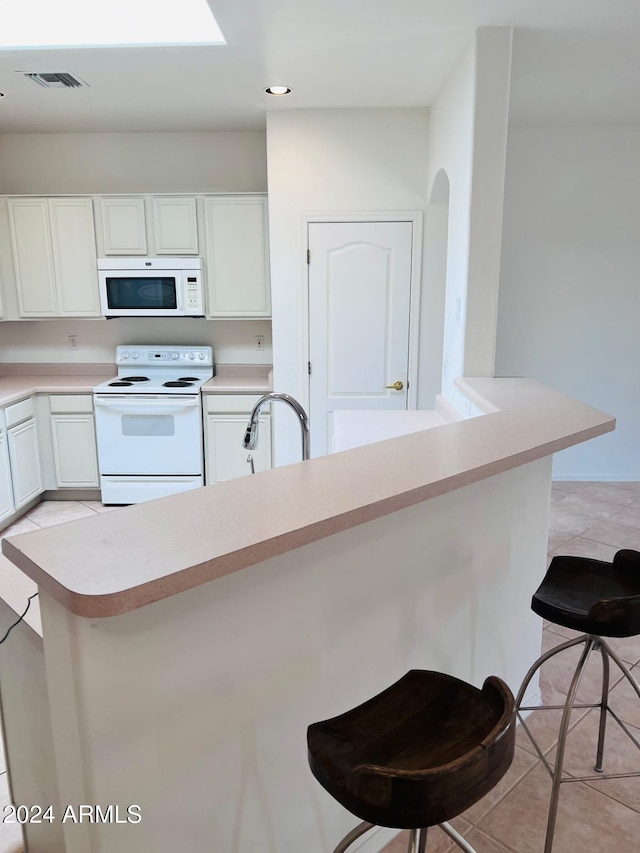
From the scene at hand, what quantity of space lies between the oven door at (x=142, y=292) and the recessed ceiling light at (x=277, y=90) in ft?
4.45

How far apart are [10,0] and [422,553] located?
9.84 ft

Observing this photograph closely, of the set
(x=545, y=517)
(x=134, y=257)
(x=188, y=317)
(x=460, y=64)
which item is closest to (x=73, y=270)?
(x=134, y=257)

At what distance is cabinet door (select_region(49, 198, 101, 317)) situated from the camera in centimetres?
441

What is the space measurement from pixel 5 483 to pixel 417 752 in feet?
12.0

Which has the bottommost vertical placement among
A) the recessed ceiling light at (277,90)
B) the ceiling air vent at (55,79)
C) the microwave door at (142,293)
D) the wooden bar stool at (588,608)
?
the wooden bar stool at (588,608)

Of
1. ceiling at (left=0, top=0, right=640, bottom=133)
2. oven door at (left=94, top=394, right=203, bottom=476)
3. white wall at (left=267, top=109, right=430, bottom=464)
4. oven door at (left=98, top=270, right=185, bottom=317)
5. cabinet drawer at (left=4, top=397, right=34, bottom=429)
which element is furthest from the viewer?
oven door at (left=98, top=270, right=185, bottom=317)

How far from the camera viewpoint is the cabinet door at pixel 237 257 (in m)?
4.35

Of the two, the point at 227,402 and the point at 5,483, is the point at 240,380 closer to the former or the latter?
the point at 227,402

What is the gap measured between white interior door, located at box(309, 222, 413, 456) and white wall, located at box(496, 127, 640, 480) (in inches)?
40.2

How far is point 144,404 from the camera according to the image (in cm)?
427

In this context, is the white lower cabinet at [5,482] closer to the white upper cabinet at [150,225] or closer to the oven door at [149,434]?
the oven door at [149,434]

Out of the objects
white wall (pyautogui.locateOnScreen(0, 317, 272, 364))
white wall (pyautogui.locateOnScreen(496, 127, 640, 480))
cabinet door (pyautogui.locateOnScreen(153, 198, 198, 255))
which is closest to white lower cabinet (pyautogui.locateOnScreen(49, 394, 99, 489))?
white wall (pyautogui.locateOnScreen(0, 317, 272, 364))

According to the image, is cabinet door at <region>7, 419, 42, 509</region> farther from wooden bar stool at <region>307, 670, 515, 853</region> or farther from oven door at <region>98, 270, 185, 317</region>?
wooden bar stool at <region>307, 670, 515, 853</region>

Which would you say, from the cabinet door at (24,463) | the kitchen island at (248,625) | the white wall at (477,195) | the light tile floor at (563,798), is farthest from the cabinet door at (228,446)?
the kitchen island at (248,625)
